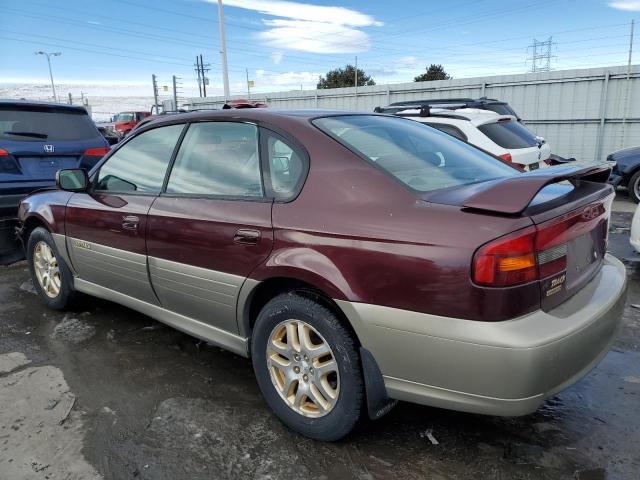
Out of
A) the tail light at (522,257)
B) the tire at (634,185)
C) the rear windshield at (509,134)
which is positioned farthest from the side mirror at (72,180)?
the tire at (634,185)

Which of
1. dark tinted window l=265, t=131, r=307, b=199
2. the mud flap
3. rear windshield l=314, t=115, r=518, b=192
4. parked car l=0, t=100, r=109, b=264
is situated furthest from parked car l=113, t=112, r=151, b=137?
the mud flap

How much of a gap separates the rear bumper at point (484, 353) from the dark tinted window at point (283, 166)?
667mm

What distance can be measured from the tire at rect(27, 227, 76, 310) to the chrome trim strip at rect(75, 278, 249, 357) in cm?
37

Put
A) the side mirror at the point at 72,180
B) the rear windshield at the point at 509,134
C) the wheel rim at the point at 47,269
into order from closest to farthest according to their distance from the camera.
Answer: the side mirror at the point at 72,180 → the wheel rim at the point at 47,269 → the rear windshield at the point at 509,134

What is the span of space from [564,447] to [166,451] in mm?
1912

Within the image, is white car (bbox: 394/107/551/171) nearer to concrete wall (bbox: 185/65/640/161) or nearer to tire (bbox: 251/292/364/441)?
tire (bbox: 251/292/364/441)

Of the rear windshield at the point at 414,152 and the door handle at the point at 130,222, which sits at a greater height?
the rear windshield at the point at 414,152

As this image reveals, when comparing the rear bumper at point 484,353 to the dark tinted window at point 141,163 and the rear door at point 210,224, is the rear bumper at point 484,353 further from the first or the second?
the dark tinted window at point 141,163

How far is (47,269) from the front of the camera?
14.5ft

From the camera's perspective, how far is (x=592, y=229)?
246 centimetres

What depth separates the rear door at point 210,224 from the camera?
2650 mm

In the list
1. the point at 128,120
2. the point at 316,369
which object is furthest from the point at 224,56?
the point at 316,369

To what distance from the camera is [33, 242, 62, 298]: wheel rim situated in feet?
14.2

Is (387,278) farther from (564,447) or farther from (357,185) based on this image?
(564,447)
